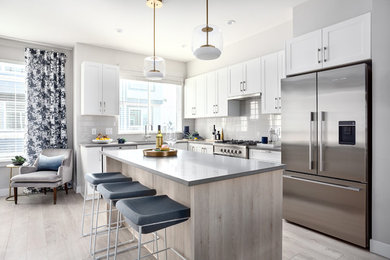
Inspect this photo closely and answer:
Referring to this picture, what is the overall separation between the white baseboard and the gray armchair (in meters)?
4.34

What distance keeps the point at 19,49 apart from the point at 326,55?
5195 mm

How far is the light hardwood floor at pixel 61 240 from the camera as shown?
2.46 metres

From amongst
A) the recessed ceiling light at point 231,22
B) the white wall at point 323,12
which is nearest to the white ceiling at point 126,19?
the recessed ceiling light at point 231,22

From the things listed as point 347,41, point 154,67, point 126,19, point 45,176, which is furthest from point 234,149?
point 45,176

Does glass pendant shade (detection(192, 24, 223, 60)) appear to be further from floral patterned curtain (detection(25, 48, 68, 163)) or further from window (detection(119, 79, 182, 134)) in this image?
floral patterned curtain (detection(25, 48, 68, 163))

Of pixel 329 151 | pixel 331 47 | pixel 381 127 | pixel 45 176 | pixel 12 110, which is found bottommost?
pixel 45 176

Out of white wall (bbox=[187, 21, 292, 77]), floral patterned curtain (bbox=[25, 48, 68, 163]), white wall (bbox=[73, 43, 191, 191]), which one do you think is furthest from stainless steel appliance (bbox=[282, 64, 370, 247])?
floral patterned curtain (bbox=[25, 48, 68, 163])

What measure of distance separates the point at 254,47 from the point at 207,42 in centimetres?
245

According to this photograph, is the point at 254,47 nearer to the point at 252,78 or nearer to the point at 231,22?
the point at 252,78

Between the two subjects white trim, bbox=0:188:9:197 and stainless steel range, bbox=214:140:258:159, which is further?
white trim, bbox=0:188:9:197

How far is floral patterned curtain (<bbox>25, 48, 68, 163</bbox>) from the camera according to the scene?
15.4ft

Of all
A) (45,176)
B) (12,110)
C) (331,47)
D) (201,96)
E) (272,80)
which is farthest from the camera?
(201,96)

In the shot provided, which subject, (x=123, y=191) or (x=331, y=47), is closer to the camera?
(x=123, y=191)

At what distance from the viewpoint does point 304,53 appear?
10.2 ft
